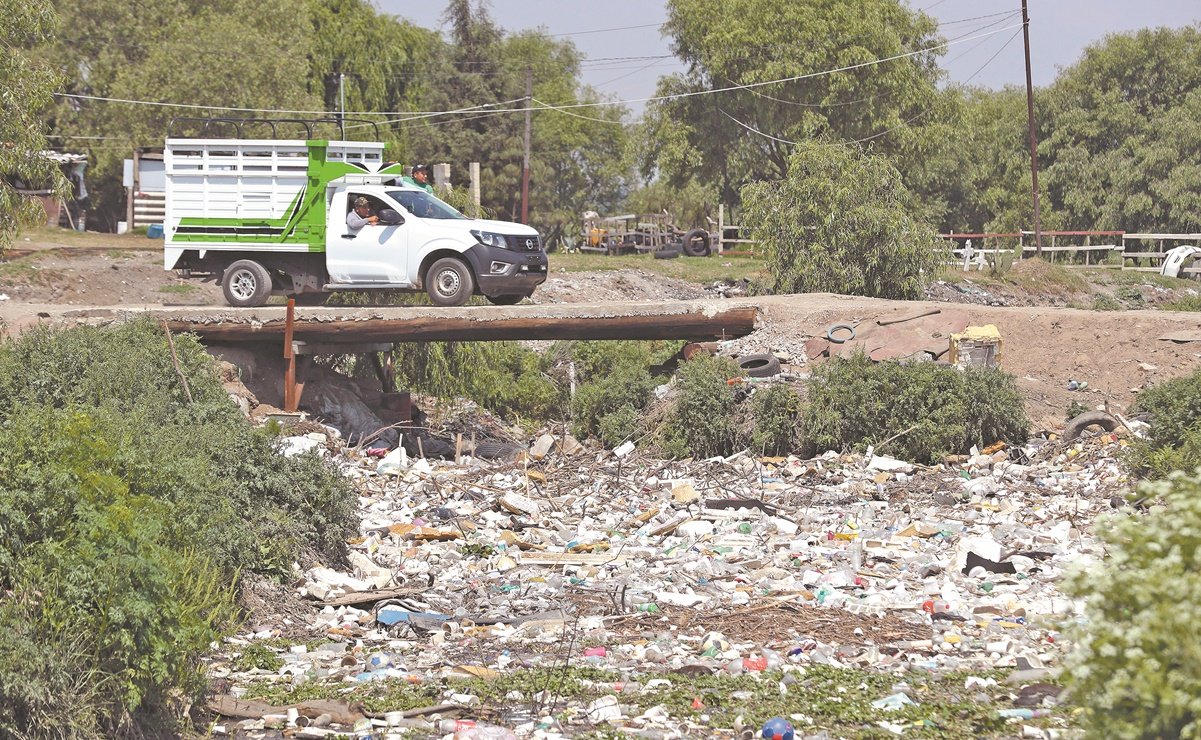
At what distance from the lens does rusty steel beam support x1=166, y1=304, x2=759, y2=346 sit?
17.7m

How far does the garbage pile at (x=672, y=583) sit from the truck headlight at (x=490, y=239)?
3.22m

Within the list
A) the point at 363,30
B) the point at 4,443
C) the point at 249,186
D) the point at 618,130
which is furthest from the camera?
the point at 618,130

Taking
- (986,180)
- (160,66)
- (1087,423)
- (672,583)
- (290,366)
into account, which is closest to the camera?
(672,583)

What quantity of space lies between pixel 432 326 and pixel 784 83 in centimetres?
2815

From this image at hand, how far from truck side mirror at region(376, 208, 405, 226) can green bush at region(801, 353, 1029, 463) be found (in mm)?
6074

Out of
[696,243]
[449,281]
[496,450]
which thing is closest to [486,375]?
[496,450]

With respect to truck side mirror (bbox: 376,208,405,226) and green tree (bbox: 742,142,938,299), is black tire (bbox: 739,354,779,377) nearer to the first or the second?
truck side mirror (bbox: 376,208,405,226)

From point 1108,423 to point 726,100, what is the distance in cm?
3065

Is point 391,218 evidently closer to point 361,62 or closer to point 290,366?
point 290,366

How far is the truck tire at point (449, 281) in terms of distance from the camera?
1816cm

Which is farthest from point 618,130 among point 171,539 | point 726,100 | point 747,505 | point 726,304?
point 171,539

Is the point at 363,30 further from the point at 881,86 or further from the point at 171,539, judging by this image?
the point at 171,539

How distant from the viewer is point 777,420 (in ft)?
56.2

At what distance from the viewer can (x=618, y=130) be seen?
2842 inches
